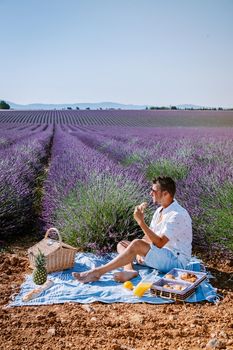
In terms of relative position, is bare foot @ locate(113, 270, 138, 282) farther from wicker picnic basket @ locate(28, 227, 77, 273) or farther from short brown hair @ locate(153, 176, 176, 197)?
short brown hair @ locate(153, 176, 176, 197)

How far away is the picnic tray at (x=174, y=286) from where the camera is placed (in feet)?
11.2

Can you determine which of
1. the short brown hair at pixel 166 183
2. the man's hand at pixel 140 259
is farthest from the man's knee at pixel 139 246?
the short brown hair at pixel 166 183

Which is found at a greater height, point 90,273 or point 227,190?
point 227,190

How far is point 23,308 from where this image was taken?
3.29 metres

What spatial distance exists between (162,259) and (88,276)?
60 centimetres

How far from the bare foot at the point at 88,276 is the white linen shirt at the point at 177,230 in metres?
0.58

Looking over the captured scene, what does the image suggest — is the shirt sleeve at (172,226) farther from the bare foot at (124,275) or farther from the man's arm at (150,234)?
the bare foot at (124,275)

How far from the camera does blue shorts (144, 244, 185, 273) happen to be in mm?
3893

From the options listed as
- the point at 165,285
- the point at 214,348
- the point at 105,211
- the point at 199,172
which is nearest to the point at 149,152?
the point at 199,172

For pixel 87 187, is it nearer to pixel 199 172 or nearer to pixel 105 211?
pixel 105 211

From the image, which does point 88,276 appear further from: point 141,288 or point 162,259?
point 162,259

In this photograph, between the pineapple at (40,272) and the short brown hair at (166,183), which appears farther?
the short brown hair at (166,183)

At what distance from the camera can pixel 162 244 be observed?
151 inches

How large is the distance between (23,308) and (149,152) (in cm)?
689
